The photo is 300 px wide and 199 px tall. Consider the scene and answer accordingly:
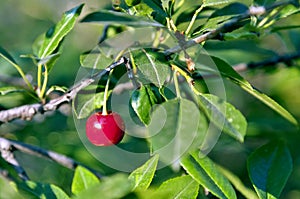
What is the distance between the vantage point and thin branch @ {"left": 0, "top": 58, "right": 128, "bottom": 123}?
3.75 ft

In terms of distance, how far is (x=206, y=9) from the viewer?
1332 millimetres

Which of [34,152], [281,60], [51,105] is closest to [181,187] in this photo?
[51,105]

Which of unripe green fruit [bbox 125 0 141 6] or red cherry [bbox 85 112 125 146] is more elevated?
unripe green fruit [bbox 125 0 141 6]

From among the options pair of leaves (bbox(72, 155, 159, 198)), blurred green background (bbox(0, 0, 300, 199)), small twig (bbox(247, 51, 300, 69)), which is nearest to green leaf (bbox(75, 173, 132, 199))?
pair of leaves (bbox(72, 155, 159, 198))

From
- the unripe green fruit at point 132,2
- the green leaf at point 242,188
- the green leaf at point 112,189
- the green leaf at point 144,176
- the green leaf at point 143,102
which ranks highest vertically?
the unripe green fruit at point 132,2

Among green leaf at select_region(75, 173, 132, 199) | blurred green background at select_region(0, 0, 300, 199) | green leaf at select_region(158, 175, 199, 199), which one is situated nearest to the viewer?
green leaf at select_region(75, 173, 132, 199)

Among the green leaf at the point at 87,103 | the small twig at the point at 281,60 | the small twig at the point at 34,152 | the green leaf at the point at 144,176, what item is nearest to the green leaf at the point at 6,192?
the green leaf at the point at 144,176

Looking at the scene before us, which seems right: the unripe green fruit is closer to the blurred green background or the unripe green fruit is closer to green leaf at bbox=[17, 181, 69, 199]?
green leaf at bbox=[17, 181, 69, 199]

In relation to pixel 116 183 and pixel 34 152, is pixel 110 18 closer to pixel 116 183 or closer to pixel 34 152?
pixel 116 183

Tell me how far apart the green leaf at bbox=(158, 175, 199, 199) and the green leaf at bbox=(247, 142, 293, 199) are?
0.16 meters

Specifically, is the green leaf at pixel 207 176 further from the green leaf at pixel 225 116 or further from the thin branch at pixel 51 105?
the thin branch at pixel 51 105

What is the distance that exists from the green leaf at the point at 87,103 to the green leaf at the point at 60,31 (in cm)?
Answer: 14

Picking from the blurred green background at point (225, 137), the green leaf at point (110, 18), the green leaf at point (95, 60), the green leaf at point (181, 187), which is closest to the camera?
the green leaf at point (110, 18)

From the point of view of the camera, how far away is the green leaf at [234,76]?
105cm
